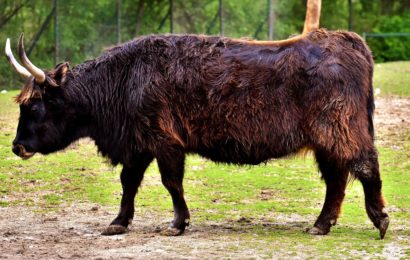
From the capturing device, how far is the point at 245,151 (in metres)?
8.97

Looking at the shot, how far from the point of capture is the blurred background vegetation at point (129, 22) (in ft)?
70.5

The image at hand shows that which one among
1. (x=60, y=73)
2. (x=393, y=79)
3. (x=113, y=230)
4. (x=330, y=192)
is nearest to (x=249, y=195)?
(x=330, y=192)

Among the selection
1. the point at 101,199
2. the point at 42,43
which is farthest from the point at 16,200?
the point at 42,43

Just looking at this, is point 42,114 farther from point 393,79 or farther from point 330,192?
point 393,79

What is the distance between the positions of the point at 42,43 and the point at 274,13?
919 cm

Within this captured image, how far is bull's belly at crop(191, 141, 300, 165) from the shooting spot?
894 cm

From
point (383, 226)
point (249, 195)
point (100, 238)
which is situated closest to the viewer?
point (383, 226)

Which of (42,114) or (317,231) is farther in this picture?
(42,114)

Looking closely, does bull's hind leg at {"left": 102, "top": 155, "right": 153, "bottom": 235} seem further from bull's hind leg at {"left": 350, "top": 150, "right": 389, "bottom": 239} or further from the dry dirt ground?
bull's hind leg at {"left": 350, "top": 150, "right": 389, "bottom": 239}

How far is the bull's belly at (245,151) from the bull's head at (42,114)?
54.0 inches

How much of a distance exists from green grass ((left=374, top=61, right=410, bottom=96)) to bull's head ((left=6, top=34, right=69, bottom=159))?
498 inches

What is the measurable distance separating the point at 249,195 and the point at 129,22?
14124mm

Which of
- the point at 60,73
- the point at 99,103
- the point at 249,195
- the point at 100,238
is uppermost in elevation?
the point at 60,73

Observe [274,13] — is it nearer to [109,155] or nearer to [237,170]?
[237,170]
